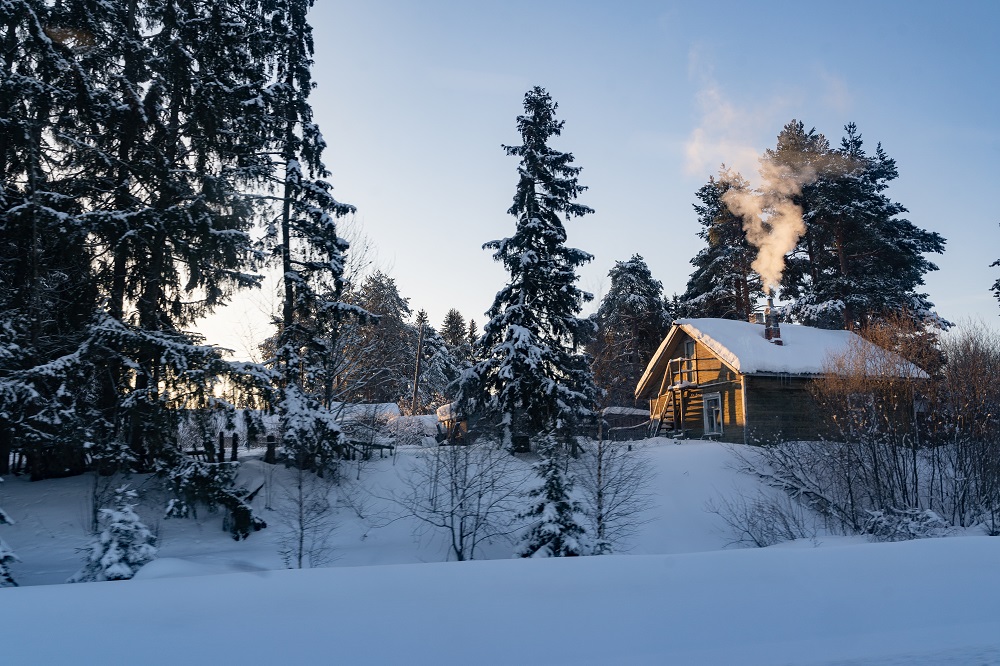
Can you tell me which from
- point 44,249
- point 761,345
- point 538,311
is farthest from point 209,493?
point 761,345

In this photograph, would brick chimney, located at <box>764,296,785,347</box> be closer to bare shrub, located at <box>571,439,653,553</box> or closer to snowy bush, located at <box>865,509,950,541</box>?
bare shrub, located at <box>571,439,653,553</box>

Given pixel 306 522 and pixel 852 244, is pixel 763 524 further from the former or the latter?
pixel 852 244

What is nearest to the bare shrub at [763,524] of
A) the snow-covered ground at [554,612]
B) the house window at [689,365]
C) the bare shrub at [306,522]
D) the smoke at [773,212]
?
the bare shrub at [306,522]

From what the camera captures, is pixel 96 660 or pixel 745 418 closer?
pixel 96 660

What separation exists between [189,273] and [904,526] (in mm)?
17930

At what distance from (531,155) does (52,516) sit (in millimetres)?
19821

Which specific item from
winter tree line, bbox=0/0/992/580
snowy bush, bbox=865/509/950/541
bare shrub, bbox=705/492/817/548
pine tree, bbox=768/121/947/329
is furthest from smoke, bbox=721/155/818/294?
snowy bush, bbox=865/509/950/541

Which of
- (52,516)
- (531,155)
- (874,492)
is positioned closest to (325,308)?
(52,516)

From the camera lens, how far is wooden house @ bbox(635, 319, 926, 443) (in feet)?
90.9

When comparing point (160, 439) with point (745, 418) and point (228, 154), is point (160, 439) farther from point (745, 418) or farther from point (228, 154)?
point (745, 418)

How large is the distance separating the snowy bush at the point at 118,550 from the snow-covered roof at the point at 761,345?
2292 centimetres

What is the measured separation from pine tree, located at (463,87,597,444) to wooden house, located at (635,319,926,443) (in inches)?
272

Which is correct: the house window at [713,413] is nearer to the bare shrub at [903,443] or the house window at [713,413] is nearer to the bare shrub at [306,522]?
the bare shrub at [903,443]

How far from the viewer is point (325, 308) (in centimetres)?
2098
